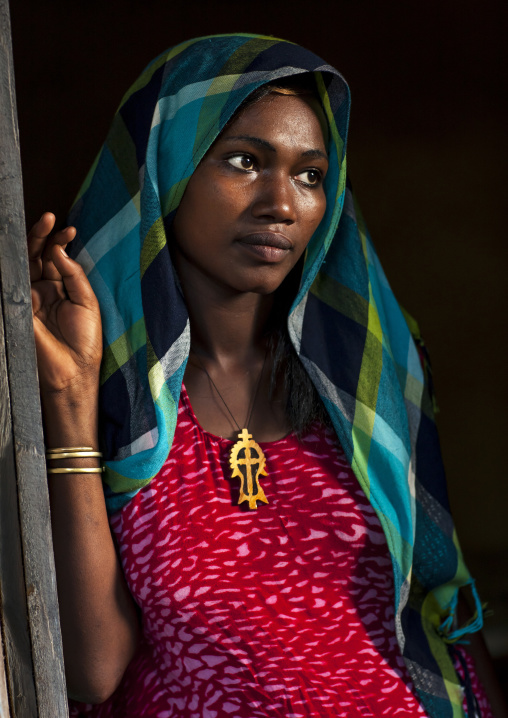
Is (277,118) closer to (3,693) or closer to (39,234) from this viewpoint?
(39,234)

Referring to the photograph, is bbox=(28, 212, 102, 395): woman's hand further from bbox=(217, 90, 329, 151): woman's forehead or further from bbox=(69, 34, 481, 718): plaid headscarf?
bbox=(217, 90, 329, 151): woman's forehead

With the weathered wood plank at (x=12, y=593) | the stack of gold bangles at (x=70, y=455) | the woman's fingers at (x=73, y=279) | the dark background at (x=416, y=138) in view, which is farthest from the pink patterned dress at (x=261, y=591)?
the dark background at (x=416, y=138)

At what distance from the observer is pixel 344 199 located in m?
1.47

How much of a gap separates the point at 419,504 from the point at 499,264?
115 centimetres

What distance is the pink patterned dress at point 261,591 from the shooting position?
126 centimetres

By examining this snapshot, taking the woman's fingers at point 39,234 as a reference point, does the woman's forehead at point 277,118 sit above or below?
above

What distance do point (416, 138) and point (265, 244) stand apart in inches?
50.2

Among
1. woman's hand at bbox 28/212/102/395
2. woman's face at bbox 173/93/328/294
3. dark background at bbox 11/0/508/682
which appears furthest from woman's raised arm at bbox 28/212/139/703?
dark background at bbox 11/0/508/682

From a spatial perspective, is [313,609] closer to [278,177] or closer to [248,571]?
[248,571]

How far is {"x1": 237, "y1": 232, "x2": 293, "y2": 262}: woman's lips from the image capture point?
1.26 m

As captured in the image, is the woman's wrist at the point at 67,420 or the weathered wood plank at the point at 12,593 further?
the woman's wrist at the point at 67,420

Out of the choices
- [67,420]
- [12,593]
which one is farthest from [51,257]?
[12,593]

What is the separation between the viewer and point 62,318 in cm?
123

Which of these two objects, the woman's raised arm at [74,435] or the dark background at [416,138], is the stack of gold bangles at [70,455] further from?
the dark background at [416,138]
